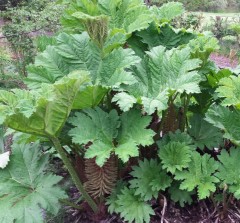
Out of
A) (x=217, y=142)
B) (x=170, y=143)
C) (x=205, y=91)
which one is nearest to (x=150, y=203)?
(x=170, y=143)

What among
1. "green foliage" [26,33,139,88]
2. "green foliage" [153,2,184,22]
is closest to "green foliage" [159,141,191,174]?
"green foliage" [26,33,139,88]

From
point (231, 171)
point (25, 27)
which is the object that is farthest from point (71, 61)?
point (25, 27)

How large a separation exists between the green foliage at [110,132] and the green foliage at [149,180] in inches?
8.3

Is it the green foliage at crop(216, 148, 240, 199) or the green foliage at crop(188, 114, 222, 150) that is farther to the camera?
the green foliage at crop(188, 114, 222, 150)

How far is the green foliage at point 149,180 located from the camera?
1921 mm

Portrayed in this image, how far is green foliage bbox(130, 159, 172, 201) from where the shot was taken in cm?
192

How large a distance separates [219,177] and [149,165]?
0.37 meters

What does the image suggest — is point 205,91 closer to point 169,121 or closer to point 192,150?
point 169,121

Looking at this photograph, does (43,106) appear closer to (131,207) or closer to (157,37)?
(131,207)

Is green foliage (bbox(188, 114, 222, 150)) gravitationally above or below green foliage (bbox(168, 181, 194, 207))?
above

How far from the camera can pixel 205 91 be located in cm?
230

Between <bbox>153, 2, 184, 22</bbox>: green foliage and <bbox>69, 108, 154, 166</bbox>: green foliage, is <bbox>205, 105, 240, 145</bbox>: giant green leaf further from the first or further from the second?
<bbox>153, 2, 184, 22</bbox>: green foliage

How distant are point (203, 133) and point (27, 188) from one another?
1.03 metres

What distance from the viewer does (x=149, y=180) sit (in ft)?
6.41
